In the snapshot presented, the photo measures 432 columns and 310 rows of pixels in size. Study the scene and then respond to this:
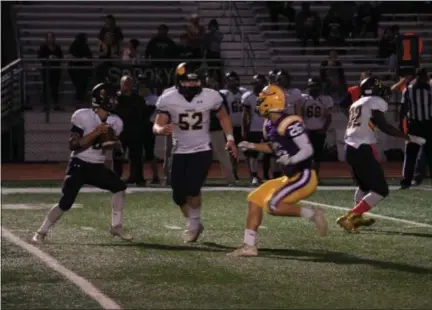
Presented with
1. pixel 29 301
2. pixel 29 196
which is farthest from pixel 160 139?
pixel 29 301

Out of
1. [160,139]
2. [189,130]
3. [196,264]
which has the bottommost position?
[160,139]

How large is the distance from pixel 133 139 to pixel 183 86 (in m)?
7.36

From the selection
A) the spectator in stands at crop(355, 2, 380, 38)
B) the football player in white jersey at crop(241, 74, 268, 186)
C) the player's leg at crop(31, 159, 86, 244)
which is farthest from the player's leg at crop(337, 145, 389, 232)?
the spectator in stands at crop(355, 2, 380, 38)

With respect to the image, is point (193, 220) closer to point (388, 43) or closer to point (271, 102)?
point (271, 102)

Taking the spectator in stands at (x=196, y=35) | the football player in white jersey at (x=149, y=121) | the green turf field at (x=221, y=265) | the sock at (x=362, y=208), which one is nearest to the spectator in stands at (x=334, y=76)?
the spectator in stands at (x=196, y=35)

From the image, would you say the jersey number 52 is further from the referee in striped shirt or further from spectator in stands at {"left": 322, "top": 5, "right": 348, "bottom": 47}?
spectator in stands at {"left": 322, "top": 5, "right": 348, "bottom": 47}

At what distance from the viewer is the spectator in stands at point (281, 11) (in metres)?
27.3

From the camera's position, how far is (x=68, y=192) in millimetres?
11555

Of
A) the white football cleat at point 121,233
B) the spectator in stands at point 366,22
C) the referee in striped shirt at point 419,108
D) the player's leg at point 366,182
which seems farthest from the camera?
the spectator in stands at point 366,22

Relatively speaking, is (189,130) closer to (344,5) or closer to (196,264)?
(196,264)

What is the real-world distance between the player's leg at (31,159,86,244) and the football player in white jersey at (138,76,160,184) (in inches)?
294

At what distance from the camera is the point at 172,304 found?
801cm

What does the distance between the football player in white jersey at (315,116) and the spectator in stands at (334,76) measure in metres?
4.78

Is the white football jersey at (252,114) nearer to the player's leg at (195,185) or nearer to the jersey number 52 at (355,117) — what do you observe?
the jersey number 52 at (355,117)
